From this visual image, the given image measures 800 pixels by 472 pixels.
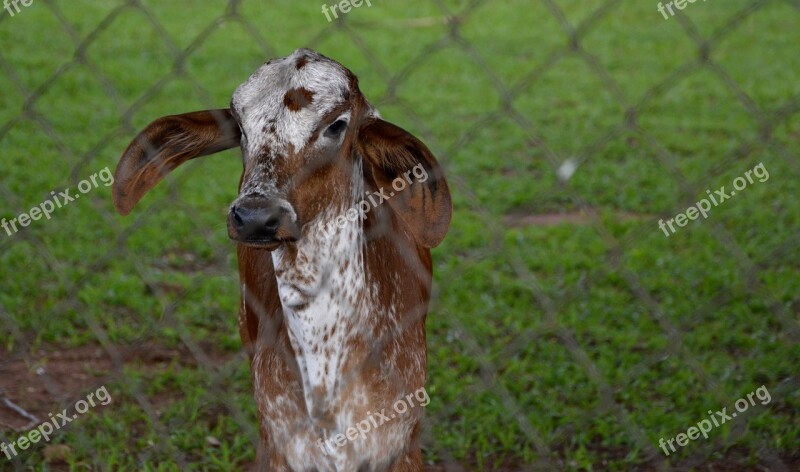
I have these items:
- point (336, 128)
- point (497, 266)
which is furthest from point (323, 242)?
point (497, 266)

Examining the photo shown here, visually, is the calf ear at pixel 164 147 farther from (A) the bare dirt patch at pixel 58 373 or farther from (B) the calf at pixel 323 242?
(A) the bare dirt patch at pixel 58 373

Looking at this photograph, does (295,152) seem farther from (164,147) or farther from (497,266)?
(497,266)

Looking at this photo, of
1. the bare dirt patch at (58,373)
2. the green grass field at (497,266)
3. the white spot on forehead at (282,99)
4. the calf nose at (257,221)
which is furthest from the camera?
the bare dirt patch at (58,373)

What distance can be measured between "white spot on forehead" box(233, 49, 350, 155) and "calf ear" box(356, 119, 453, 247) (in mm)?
122

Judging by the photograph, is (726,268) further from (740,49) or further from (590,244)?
(740,49)

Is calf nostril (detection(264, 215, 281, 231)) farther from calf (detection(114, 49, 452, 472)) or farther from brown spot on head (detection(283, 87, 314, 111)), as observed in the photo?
brown spot on head (detection(283, 87, 314, 111))

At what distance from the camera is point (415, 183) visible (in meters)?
1.97

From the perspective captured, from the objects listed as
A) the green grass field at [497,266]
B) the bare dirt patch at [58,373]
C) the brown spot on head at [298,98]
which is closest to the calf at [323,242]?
the brown spot on head at [298,98]

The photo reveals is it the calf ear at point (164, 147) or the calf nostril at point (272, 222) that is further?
the calf ear at point (164, 147)

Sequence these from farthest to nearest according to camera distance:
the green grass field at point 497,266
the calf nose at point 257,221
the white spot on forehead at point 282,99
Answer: the green grass field at point 497,266 → the white spot on forehead at point 282,99 → the calf nose at point 257,221

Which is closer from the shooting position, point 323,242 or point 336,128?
point 336,128

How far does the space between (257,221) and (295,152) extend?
190 mm

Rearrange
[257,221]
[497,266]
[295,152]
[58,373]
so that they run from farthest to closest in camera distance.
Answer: [497,266], [58,373], [295,152], [257,221]

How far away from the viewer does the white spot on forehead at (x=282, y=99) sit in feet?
6.60
